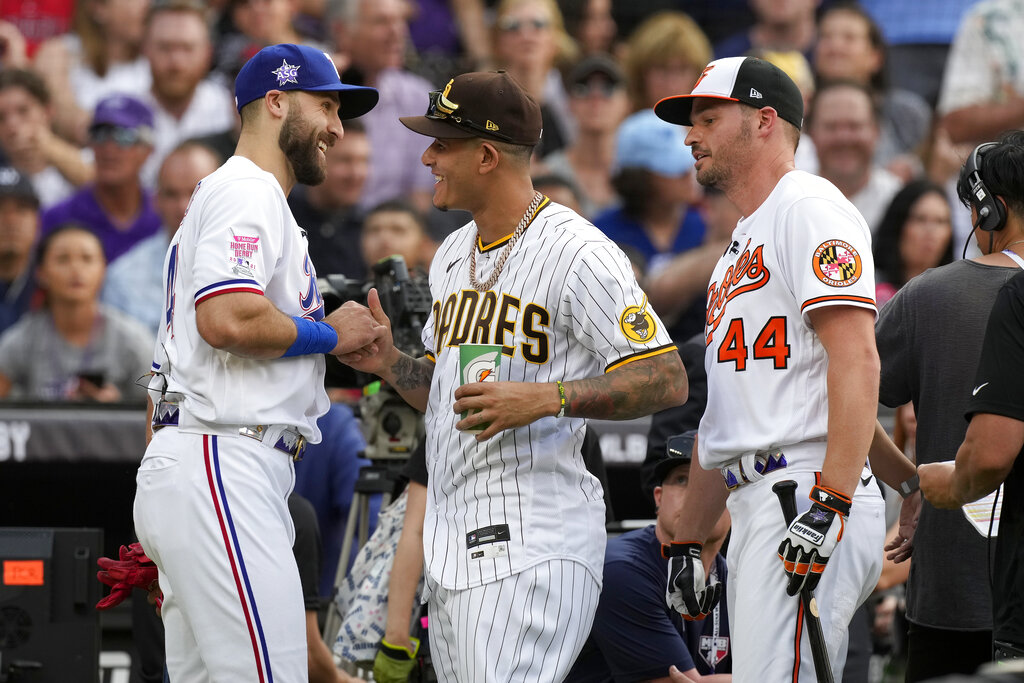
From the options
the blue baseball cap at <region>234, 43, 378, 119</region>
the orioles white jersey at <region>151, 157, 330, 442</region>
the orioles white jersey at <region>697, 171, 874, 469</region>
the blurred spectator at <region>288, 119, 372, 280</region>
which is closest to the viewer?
the orioles white jersey at <region>697, 171, 874, 469</region>

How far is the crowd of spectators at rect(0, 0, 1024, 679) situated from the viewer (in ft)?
22.1

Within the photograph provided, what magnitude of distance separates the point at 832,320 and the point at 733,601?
754 millimetres

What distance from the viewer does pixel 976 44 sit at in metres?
8.10

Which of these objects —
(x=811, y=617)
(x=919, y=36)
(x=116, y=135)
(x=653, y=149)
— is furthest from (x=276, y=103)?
(x=919, y=36)

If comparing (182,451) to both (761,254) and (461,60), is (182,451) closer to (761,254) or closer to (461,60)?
(761,254)


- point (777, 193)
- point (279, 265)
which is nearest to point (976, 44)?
point (777, 193)

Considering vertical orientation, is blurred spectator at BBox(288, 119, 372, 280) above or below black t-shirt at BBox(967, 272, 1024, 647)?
above

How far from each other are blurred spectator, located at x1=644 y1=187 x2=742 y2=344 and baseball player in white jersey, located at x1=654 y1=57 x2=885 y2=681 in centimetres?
318

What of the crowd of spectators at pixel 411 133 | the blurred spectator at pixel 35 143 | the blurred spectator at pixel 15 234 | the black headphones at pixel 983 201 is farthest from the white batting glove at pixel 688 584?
the blurred spectator at pixel 35 143

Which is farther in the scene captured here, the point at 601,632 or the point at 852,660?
the point at 852,660

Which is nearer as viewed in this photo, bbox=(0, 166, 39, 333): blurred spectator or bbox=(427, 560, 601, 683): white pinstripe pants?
bbox=(427, 560, 601, 683): white pinstripe pants

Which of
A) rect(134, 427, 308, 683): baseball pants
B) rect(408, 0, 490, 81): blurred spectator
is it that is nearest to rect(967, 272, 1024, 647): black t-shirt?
rect(134, 427, 308, 683): baseball pants

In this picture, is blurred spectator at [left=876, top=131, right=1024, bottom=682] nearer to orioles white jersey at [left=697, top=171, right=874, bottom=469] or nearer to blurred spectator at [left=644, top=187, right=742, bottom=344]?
orioles white jersey at [left=697, top=171, right=874, bottom=469]

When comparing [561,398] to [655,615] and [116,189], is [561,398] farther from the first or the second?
[116,189]
